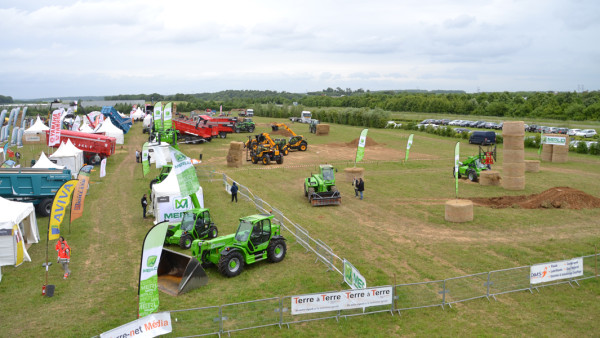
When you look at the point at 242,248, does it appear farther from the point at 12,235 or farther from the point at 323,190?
the point at 323,190

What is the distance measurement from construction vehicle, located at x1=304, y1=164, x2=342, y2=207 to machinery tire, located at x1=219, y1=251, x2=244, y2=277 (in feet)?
30.5

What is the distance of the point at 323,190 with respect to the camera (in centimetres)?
2336

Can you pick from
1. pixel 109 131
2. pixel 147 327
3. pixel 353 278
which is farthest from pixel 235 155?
pixel 147 327

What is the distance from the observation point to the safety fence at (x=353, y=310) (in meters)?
10.4

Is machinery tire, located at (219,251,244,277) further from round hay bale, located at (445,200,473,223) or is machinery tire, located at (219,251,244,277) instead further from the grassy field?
round hay bale, located at (445,200,473,223)

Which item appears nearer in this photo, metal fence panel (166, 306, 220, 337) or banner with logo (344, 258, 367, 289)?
metal fence panel (166, 306, 220, 337)

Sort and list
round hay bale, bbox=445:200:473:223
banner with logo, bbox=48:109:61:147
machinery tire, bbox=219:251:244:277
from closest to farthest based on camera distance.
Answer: machinery tire, bbox=219:251:244:277, round hay bale, bbox=445:200:473:223, banner with logo, bbox=48:109:61:147

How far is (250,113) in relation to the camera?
79.9 meters

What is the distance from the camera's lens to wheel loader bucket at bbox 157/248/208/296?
12.5 m

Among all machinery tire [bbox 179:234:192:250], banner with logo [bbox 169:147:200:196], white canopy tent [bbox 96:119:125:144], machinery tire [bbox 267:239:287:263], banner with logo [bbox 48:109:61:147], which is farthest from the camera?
white canopy tent [bbox 96:119:125:144]

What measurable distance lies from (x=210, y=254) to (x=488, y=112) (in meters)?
80.5

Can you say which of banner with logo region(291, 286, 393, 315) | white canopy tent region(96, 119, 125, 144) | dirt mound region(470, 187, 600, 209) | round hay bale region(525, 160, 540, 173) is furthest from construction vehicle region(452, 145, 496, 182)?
white canopy tent region(96, 119, 125, 144)

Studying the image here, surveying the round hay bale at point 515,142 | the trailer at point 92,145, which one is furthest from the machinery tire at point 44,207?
the round hay bale at point 515,142

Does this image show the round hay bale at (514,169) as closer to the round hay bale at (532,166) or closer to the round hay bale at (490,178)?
the round hay bale at (490,178)
